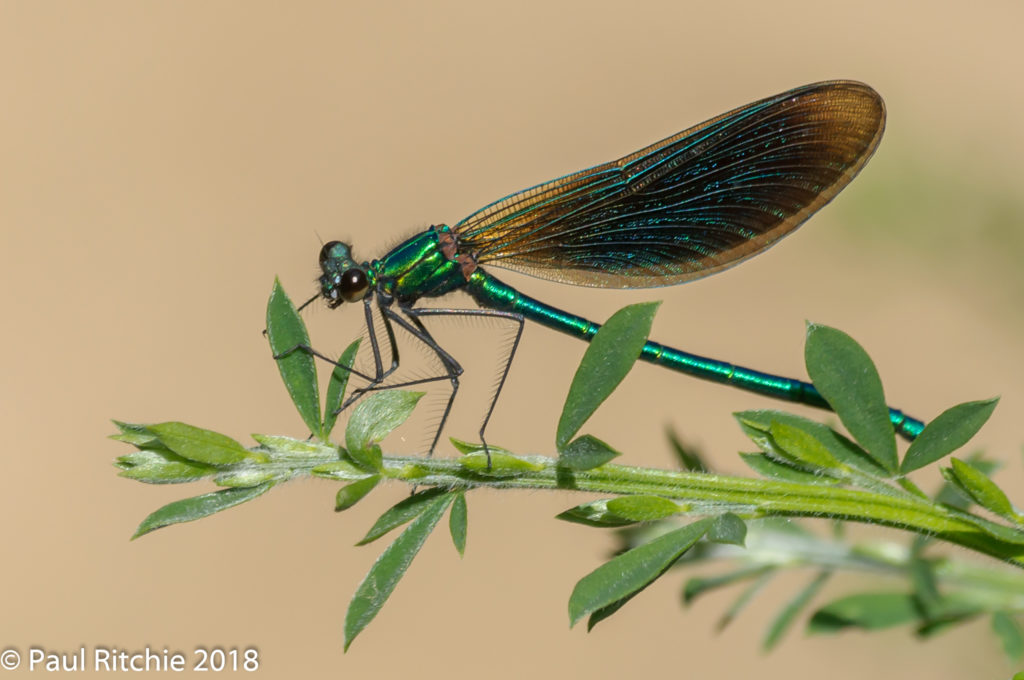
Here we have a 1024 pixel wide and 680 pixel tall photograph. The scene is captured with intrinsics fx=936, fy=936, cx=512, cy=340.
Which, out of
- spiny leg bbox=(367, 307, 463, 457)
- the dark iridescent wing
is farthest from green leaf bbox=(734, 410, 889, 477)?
the dark iridescent wing

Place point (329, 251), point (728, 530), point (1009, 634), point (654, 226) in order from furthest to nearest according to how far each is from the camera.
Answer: point (654, 226), point (329, 251), point (1009, 634), point (728, 530)

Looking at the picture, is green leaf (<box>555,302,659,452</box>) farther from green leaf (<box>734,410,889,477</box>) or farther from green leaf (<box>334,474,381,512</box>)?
green leaf (<box>334,474,381,512</box>)

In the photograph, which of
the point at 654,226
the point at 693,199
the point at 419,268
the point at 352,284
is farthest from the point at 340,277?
the point at 693,199

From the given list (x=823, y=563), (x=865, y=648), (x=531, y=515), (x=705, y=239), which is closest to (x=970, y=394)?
(x=865, y=648)

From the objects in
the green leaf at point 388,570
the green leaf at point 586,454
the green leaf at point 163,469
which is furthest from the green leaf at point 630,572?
the green leaf at point 163,469

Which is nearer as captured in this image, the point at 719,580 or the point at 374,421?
the point at 374,421

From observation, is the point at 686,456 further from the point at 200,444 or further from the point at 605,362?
the point at 200,444

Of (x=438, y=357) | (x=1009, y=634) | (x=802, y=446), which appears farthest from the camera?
(x=438, y=357)

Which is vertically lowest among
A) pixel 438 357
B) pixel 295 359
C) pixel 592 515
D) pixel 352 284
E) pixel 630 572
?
pixel 630 572
